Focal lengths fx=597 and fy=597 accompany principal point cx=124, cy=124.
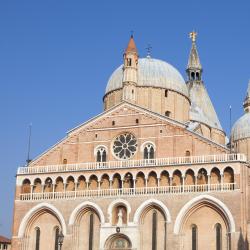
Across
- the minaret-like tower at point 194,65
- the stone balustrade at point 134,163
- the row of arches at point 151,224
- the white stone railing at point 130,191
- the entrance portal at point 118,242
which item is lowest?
the entrance portal at point 118,242

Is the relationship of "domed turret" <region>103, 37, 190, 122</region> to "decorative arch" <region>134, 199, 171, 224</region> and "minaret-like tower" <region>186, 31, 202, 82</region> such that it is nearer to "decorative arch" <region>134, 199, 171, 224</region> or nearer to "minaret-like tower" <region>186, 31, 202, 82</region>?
"minaret-like tower" <region>186, 31, 202, 82</region>

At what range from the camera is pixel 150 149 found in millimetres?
43969

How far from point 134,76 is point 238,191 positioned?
13707mm

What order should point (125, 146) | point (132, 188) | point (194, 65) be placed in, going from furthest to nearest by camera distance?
point (194, 65) → point (125, 146) → point (132, 188)

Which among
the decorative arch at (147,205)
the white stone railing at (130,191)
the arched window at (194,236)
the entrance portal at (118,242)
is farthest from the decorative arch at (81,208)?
the arched window at (194,236)

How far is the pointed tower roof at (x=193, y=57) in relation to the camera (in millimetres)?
68250

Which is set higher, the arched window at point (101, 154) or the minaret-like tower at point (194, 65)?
the minaret-like tower at point (194, 65)

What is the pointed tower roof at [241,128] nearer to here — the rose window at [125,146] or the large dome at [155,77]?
the large dome at [155,77]

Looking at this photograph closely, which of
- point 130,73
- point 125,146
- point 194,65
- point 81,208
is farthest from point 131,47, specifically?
point 194,65

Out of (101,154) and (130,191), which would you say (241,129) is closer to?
(101,154)

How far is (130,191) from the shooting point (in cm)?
4262

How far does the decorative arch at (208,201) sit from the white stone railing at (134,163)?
2.59 metres

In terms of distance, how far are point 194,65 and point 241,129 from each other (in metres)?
11.9

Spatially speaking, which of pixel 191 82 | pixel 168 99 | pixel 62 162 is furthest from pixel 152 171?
A: pixel 191 82
